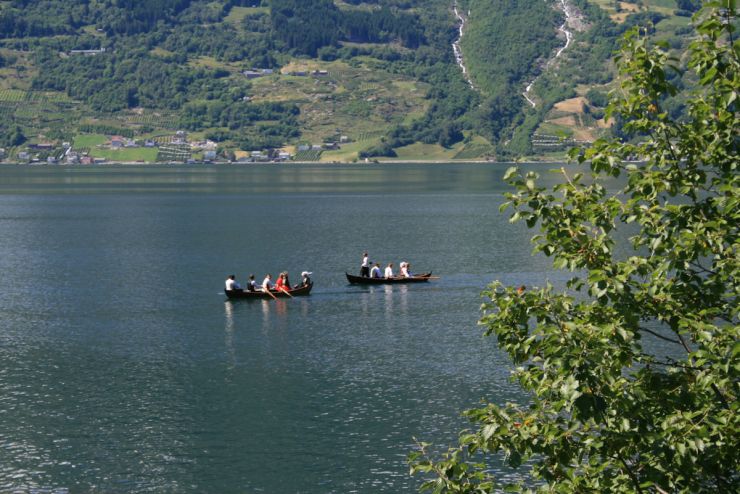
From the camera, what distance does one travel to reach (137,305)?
10756 cm

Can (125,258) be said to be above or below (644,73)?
below

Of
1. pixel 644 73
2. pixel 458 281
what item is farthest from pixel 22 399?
pixel 458 281

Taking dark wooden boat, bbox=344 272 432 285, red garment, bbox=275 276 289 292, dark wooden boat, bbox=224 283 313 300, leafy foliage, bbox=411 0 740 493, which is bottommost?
dark wooden boat, bbox=344 272 432 285

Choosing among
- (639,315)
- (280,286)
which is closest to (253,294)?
(280,286)

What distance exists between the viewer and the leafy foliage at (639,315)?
2417 cm

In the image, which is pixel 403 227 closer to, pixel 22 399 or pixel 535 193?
pixel 22 399

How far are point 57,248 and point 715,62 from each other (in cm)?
15089

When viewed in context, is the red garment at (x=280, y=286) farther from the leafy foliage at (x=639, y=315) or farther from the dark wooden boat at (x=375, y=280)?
the leafy foliage at (x=639, y=315)

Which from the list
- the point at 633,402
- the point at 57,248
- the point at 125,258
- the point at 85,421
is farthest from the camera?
the point at 57,248

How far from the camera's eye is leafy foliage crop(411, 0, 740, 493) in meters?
24.2

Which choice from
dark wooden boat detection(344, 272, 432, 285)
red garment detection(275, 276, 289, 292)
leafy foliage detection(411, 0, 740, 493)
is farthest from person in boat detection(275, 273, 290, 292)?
leafy foliage detection(411, 0, 740, 493)

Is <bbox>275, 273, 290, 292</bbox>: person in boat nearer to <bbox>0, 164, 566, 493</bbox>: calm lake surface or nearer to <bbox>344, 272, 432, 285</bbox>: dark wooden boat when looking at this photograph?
<bbox>0, 164, 566, 493</bbox>: calm lake surface

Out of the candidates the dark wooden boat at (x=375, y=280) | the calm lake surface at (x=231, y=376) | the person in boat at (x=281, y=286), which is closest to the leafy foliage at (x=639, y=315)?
the calm lake surface at (x=231, y=376)

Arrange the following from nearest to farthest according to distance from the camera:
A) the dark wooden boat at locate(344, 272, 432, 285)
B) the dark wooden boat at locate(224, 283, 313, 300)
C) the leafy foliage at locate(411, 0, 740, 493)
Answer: the leafy foliage at locate(411, 0, 740, 493) → the dark wooden boat at locate(224, 283, 313, 300) → the dark wooden boat at locate(344, 272, 432, 285)
